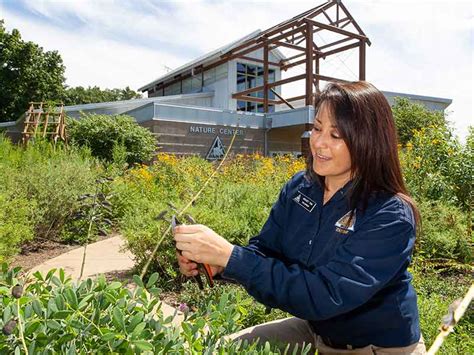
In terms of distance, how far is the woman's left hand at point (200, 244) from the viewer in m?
1.34

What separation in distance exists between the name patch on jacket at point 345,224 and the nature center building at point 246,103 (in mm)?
13553

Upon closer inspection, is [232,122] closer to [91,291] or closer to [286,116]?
[286,116]

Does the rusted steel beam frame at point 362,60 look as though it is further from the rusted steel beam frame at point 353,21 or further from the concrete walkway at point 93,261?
the concrete walkway at point 93,261

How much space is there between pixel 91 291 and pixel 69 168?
6716 millimetres

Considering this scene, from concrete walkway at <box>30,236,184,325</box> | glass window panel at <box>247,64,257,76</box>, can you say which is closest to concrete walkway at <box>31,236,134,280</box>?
concrete walkway at <box>30,236,184,325</box>

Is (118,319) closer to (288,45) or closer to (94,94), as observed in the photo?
(288,45)

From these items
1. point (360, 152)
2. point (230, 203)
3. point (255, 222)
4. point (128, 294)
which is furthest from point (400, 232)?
point (230, 203)

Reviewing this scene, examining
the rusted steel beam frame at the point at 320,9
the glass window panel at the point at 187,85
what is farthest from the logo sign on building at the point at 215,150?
the glass window panel at the point at 187,85

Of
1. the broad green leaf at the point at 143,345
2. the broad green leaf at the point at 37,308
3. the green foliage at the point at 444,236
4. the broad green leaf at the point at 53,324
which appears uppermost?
the broad green leaf at the point at 37,308

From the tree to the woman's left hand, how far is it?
31.8m

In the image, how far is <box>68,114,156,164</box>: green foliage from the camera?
14.9 metres

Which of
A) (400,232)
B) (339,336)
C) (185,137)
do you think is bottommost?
(339,336)

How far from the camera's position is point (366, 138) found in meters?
1.63

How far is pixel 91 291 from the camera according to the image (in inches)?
39.4
